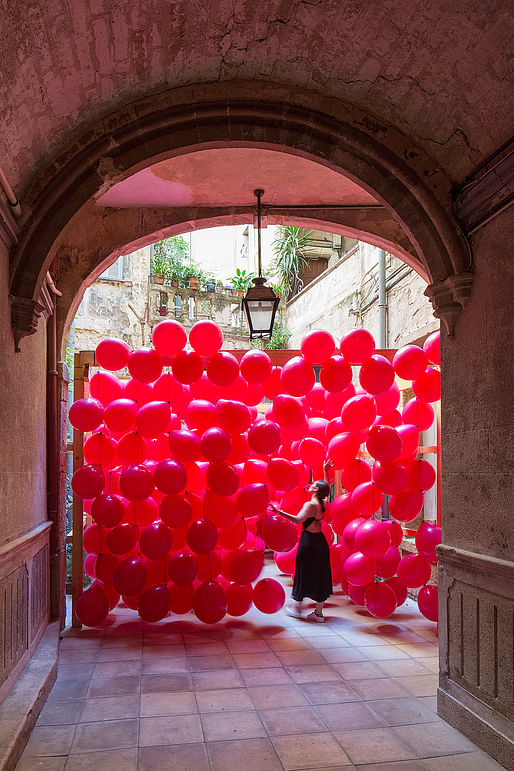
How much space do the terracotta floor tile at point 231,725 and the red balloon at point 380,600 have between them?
2.07 meters

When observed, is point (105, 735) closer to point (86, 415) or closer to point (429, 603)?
point (86, 415)

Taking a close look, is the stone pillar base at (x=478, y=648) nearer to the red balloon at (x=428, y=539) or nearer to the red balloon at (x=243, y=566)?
the red balloon at (x=428, y=539)

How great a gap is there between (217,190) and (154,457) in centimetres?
236

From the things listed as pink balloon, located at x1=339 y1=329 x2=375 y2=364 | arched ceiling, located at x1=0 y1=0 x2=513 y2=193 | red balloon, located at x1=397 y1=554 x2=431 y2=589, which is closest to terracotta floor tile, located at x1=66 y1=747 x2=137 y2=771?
red balloon, located at x1=397 y1=554 x2=431 y2=589

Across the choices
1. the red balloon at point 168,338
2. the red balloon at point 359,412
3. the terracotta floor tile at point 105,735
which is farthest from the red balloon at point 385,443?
the terracotta floor tile at point 105,735

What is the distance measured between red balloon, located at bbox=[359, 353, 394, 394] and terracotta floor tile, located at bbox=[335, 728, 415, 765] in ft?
8.51

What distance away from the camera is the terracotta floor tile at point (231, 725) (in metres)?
3.46

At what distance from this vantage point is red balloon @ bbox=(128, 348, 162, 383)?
17.5 feet

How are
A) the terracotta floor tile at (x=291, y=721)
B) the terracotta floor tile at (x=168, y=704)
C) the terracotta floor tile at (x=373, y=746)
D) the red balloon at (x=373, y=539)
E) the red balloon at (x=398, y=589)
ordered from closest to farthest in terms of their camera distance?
the terracotta floor tile at (x=373, y=746) < the terracotta floor tile at (x=291, y=721) < the terracotta floor tile at (x=168, y=704) < the red balloon at (x=373, y=539) < the red balloon at (x=398, y=589)

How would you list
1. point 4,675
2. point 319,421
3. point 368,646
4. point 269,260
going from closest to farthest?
point 4,675, point 368,646, point 319,421, point 269,260

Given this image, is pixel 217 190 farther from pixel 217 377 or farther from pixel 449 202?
pixel 449 202

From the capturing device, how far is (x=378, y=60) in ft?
11.0

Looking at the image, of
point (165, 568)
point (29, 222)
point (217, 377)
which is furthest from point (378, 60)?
point (165, 568)

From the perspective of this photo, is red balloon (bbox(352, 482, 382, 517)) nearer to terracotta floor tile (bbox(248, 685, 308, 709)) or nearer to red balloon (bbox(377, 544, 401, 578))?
red balloon (bbox(377, 544, 401, 578))
